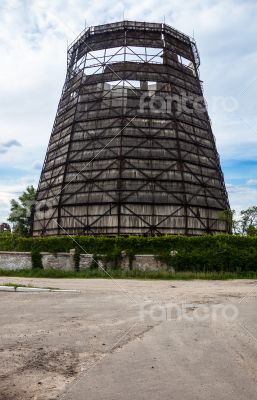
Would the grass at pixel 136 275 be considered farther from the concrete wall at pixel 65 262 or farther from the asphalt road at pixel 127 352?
the asphalt road at pixel 127 352

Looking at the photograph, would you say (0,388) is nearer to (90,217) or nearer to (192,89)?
(90,217)

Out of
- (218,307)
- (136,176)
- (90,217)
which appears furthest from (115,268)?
(218,307)

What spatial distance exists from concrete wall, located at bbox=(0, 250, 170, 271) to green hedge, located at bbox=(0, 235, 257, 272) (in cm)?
46

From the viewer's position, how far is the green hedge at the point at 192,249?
22344 millimetres

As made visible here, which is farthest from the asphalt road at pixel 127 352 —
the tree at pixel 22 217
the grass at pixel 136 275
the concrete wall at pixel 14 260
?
the tree at pixel 22 217

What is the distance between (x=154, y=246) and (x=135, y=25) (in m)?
22.5

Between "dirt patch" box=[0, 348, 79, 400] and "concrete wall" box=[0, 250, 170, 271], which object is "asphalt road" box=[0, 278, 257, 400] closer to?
"dirt patch" box=[0, 348, 79, 400]

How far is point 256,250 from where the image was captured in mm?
22469

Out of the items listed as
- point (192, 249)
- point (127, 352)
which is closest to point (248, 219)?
point (192, 249)

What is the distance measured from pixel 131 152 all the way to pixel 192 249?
9663 mm

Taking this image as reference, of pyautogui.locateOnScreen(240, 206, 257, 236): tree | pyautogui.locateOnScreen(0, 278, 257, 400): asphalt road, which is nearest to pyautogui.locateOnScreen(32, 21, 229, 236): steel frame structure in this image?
pyautogui.locateOnScreen(240, 206, 257, 236): tree

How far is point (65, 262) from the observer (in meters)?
24.2

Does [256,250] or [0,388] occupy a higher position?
[256,250]

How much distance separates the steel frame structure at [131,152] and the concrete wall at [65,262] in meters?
3.55
